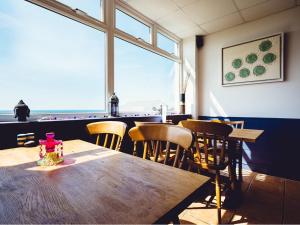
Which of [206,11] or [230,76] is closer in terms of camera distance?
[206,11]

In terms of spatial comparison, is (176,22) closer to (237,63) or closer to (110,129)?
(237,63)

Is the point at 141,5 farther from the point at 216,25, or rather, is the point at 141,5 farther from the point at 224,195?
the point at 224,195

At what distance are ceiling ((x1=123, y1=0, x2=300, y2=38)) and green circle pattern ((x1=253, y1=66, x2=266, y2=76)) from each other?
0.96 meters

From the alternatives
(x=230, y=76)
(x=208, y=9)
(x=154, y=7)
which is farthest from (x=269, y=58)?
(x=154, y=7)

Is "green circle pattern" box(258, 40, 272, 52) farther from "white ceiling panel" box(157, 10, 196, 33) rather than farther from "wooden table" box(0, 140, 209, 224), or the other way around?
"wooden table" box(0, 140, 209, 224)

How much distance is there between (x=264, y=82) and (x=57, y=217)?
3.65 m

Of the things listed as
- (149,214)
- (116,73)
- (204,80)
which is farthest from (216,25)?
Answer: (149,214)

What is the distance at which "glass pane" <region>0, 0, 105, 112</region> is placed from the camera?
5.89 ft

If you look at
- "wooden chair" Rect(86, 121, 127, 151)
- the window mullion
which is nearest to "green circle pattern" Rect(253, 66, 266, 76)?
the window mullion

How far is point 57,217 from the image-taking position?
1.35 feet

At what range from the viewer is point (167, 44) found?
3783 mm

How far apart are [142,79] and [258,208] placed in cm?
294

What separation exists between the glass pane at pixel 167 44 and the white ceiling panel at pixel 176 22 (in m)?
0.23

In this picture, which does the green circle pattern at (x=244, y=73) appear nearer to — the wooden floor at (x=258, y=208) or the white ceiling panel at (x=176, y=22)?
the white ceiling panel at (x=176, y=22)
